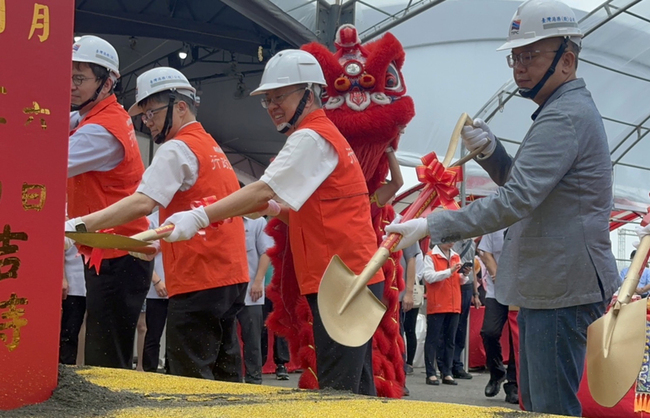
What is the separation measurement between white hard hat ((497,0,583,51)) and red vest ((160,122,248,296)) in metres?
1.54

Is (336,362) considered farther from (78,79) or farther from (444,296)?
(444,296)

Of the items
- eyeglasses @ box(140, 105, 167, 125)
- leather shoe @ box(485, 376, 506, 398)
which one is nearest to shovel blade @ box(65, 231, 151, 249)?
eyeglasses @ box(140, 105, 167, 125)

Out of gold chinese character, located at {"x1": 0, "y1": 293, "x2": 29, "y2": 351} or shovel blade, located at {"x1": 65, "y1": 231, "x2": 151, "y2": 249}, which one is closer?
gold chinese character, located at {"x1": 0, "y1": 293, "x2": 29, "y2": 351}

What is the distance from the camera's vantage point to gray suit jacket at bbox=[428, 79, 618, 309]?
2680 millimetres

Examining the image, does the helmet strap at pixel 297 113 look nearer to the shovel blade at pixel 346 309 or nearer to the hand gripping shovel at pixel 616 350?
the shovel blade at pixel 346 309

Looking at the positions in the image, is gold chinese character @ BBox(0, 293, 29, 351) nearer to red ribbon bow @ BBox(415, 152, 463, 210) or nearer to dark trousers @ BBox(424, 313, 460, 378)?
red ribbon bow @ BBox(415, 152, 463, 210)

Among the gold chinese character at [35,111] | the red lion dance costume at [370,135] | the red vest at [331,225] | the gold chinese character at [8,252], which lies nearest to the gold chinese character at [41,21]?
the gold chinese character at [35,111]

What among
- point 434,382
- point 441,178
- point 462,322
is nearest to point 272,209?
point 441,178

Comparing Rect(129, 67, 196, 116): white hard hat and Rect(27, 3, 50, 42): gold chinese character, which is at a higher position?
Rect(129, 67, 196, 116): white hard hat

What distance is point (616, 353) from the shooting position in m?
2.46

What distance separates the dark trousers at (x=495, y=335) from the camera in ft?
23.9

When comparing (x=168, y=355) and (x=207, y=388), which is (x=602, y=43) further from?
(x=207, y=388)

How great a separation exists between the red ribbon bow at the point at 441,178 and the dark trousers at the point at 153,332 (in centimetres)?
456

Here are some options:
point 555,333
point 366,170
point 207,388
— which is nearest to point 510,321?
point 366,170
